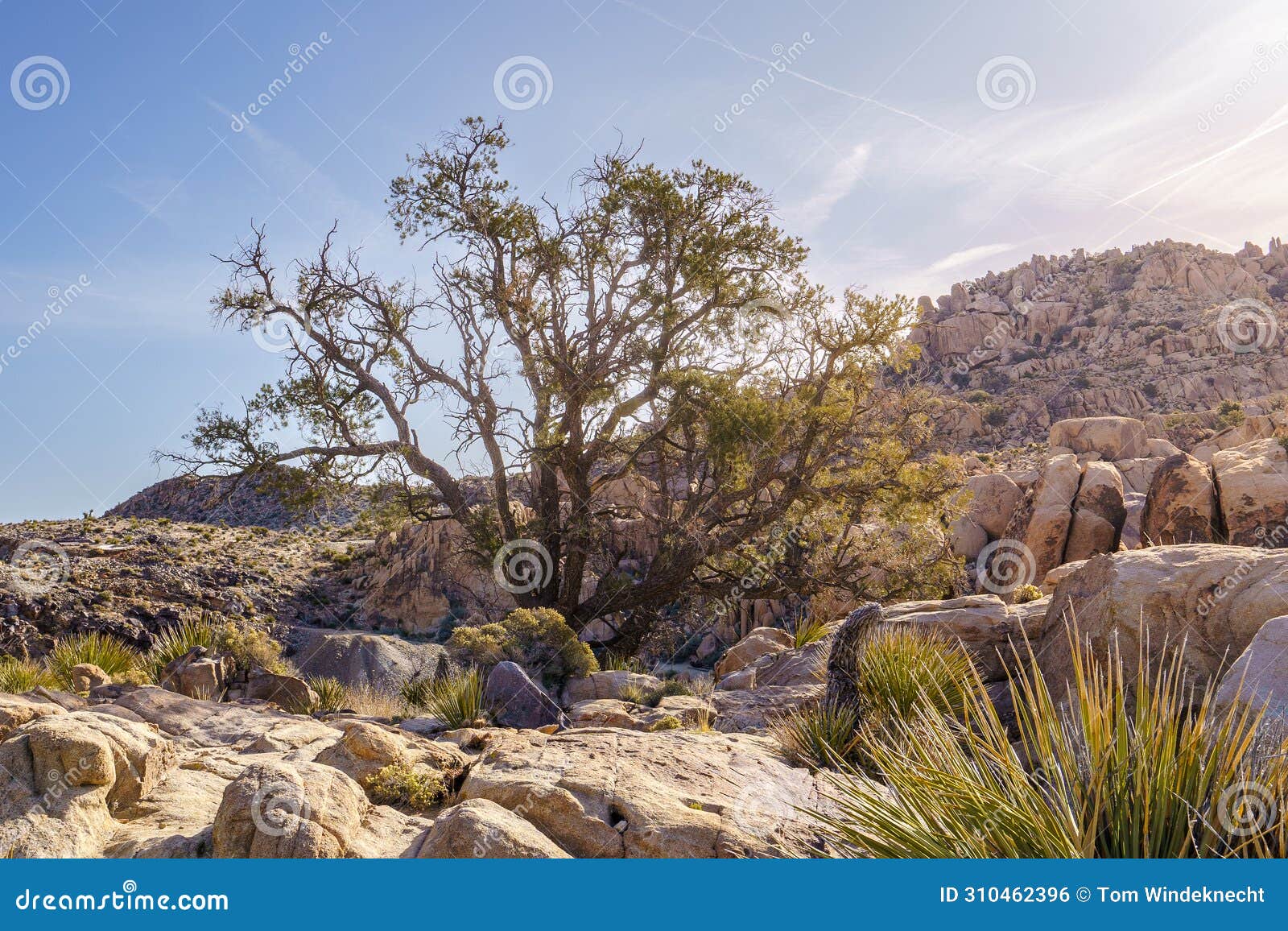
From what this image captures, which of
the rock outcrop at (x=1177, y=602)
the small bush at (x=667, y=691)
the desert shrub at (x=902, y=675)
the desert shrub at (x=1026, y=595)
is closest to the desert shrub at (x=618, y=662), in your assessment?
the small bush at (x=667, y=691)

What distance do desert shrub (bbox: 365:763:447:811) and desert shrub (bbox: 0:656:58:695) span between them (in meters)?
8.16

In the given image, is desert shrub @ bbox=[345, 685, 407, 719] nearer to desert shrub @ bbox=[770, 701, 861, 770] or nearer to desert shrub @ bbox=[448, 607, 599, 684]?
desert shrub @ bbox=[448, 607, 599, 684]

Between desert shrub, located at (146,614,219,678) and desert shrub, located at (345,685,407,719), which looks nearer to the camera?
desert shrub, located at (345,685,407,719)

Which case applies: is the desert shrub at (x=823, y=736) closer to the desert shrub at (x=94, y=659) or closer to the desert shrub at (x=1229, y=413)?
the desert shrub at (x=94, y=659)

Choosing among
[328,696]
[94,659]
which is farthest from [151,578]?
[328,696]

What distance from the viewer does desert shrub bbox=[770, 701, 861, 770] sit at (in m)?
7.89

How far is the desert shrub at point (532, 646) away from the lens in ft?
48.0

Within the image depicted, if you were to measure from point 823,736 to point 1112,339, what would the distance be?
65.8 m

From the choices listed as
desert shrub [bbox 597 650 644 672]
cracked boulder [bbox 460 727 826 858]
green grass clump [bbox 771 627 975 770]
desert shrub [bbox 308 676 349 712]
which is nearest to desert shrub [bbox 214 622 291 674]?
desert shrub [bbox 308 676 349 712]

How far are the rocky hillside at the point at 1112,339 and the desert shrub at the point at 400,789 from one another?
39.9m

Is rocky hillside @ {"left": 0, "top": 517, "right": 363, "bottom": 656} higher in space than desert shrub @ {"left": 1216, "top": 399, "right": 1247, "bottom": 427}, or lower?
lower

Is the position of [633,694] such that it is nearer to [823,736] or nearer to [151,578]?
[823,736]

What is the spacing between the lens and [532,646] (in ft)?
49.8

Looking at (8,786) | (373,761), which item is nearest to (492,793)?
(373,761)
